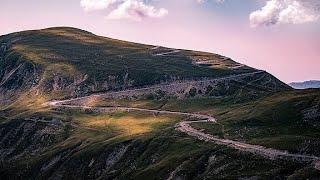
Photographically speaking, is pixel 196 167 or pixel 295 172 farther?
pixel 196 167

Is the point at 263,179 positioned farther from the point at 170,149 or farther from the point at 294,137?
the point at 170,149

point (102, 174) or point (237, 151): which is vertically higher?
point (237, 151)

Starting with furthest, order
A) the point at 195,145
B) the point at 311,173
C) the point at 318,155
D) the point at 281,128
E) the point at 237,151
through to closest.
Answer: the point at 281,128, the point at 195,145, the point at 237,151, the point at 318,155, the point at 311,173

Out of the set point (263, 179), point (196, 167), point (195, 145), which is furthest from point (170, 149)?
point (263, 179)

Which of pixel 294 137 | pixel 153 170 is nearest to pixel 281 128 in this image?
pixel 294 137

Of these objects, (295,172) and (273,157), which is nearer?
(295,172)

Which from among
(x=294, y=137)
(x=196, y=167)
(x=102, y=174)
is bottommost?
(x=102, y=174)

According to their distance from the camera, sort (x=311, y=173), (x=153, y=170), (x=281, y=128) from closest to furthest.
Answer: (x=311, y=173) < (x=153, y=170) < (x=281, y=128)

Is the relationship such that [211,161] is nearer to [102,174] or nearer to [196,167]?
[196,167]

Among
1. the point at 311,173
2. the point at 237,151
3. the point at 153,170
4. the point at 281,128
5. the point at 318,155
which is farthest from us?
the point at 281,128
